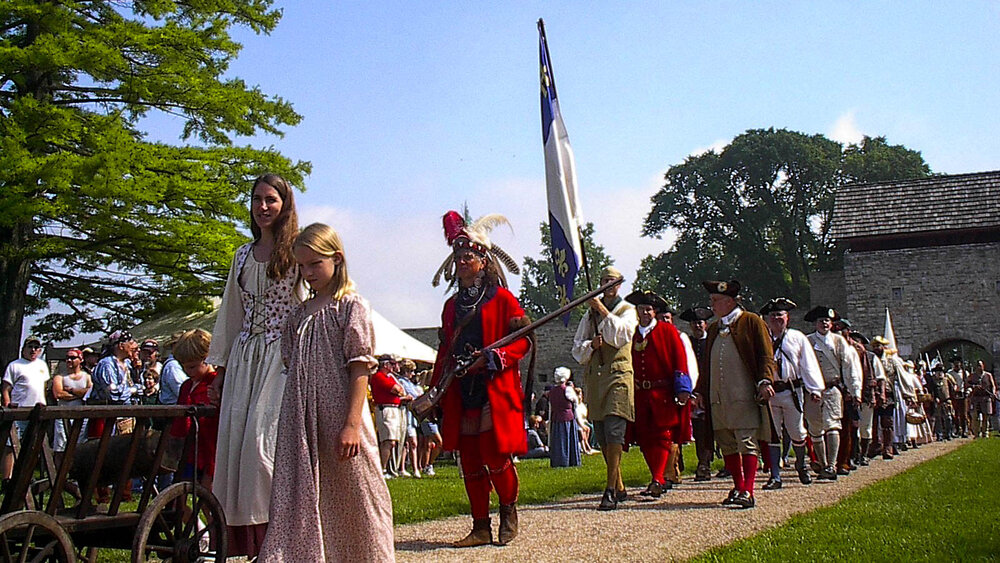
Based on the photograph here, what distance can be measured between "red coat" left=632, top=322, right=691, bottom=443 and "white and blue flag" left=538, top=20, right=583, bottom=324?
6.30 feet

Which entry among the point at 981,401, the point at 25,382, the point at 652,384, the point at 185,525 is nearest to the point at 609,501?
the point at 652,384

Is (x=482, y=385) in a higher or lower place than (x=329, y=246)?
lower

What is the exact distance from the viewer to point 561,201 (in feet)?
25.7

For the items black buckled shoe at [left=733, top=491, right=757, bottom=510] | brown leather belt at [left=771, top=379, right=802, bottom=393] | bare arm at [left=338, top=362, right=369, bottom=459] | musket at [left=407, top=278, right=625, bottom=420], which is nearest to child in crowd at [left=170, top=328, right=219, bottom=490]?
bare arm at [left=338, top=362, right=369, bottom=459]

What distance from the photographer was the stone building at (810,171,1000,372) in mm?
38594

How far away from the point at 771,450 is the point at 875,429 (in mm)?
6600

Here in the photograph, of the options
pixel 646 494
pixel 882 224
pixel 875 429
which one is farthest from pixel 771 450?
pixel 882 224

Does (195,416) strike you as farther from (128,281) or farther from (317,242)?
(128,281)

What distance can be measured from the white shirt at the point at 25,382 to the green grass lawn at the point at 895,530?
28.1ft

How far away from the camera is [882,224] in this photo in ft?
134

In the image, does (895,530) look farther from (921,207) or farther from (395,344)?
(921,207)

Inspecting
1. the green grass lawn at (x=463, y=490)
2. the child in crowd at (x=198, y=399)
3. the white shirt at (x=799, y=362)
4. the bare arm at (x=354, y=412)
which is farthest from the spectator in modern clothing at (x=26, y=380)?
the bare arm at (x=354, y=412)

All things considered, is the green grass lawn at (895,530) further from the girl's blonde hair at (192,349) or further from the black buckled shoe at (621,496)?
the girl's blonde hair at (192,349)

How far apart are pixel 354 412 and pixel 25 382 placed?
28.8 ft
